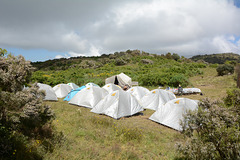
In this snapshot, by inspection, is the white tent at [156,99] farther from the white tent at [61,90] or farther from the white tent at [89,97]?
the white tent at [61,90]

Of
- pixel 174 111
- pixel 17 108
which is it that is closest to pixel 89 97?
pixel 174 111

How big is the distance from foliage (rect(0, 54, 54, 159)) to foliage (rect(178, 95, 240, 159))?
4.15m

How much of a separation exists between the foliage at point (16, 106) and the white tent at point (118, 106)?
5.05 meters

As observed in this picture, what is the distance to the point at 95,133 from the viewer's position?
6.38m

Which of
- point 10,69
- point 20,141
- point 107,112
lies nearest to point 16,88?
point 10,69

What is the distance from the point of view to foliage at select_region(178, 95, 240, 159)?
10.1ft

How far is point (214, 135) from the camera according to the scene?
3.30 metres

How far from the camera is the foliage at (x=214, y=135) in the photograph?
121 inches

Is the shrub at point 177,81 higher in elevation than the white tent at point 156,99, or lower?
higher

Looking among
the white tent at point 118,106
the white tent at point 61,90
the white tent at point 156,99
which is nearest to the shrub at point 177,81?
the white tent at point 156,99

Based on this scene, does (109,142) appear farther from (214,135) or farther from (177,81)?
(177,81)

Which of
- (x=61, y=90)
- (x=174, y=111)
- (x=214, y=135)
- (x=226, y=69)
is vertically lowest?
(x=174, y=111)

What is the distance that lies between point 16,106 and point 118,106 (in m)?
6.22

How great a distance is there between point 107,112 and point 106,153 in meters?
4.53
